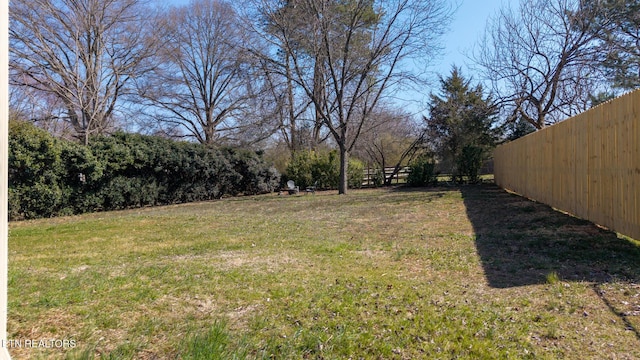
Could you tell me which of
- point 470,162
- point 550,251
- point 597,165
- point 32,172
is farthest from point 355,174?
point 550,251

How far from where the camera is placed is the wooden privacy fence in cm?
543

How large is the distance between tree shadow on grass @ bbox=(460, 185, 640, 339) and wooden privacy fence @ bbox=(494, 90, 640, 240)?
1.11 ft

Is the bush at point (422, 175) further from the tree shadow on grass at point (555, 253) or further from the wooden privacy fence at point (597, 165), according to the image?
the tree shadow on grass at point (555, 253)

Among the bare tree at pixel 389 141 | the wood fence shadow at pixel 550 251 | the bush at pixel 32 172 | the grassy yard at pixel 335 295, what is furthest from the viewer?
the bare tree at pixel 389 141

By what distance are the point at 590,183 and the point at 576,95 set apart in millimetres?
12445

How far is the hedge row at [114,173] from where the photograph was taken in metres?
11.7

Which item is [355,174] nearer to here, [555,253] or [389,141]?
[389,141]

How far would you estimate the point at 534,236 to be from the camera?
22.1 ft

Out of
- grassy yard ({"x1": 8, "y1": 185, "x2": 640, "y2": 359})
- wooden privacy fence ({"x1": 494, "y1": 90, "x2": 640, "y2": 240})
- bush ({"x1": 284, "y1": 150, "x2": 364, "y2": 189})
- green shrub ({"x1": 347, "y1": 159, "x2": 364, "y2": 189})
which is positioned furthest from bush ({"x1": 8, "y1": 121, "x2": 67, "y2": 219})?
green shrub ({"x1": 347, "y1": 159, "x2": 364, "y2": 189})

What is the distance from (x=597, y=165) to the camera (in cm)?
668

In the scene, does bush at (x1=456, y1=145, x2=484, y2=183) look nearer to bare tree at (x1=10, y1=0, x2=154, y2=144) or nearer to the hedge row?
the hedge row

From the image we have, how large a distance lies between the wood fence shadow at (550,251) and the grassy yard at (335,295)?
27 mm

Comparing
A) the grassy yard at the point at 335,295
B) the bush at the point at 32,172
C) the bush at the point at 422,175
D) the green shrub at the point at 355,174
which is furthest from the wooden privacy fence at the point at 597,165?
the bush at the point at 32,172

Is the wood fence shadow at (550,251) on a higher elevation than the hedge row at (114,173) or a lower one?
lower
